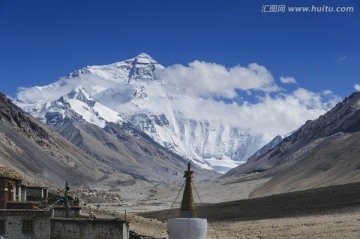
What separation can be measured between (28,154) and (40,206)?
157 meters

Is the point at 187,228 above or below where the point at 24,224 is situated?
below

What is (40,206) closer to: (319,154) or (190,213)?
(190,213)

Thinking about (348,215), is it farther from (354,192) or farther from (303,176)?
(303,176)

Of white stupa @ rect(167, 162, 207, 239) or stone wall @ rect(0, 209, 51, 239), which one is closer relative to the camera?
white stupa @ rect(167, 162, 207, 239)

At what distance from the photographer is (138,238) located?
137ft

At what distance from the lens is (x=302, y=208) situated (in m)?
83.8

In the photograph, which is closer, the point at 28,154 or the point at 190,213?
the point at 190,213

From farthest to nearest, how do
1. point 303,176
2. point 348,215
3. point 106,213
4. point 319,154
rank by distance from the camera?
point 319,154, point 303,176, point 348,215, point 106,213

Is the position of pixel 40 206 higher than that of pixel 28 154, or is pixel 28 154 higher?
pixel 28 154

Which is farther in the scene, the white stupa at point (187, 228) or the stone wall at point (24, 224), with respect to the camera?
the stone wall at point (24, 224)

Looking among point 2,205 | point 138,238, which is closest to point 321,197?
point 138,238

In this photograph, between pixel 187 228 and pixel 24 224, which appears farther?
pixel 24 224

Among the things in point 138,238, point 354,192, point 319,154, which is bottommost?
point 138,238

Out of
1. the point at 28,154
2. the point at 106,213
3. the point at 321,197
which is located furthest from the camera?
the point at 28,154
